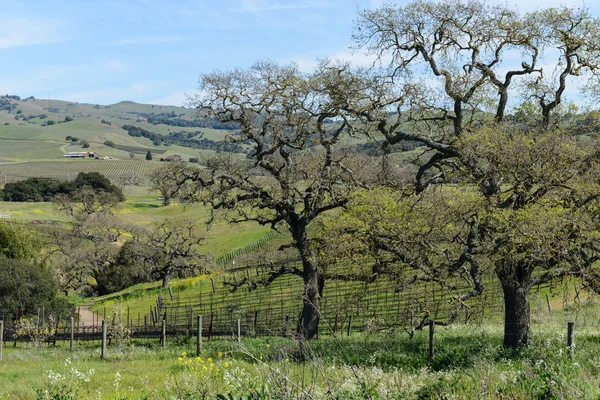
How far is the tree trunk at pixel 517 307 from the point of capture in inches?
613

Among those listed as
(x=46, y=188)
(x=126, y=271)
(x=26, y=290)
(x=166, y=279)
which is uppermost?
(x=46, y=188)

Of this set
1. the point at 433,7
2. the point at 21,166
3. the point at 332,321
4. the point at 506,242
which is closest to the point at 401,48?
the point at 433,7

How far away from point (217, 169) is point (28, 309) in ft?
72.1

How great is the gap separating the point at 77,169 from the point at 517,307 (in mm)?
150069

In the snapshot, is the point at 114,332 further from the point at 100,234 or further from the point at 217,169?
the point at 100,234

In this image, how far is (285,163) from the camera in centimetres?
2342

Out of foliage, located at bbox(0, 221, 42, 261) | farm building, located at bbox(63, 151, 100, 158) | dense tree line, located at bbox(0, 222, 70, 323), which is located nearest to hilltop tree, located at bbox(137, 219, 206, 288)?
foliage, located at bbox(0, 221, 42, 261)

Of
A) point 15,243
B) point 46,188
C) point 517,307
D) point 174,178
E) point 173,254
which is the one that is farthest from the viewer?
point 46,188

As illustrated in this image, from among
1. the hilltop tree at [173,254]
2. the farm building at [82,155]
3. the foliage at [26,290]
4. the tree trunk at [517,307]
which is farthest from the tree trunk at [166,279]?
the farm building at [82,155]

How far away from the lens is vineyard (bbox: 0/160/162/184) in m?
140

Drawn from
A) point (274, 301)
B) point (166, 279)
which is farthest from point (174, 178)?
point (166, 279)

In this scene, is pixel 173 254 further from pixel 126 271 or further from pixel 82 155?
pixel 82 155

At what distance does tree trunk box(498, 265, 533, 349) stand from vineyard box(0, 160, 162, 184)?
4972 inches

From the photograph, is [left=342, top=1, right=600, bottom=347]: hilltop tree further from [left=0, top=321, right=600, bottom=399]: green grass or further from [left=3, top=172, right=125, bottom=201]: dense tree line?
[left=3, top=172, right=125, bottom=201]: dense tree line
